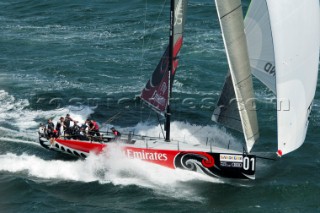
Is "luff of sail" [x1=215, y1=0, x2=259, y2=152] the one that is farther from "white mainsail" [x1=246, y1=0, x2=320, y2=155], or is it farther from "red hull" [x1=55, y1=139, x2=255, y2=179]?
"red hull" [x1=55, y1=139, x2=255, y2=179]

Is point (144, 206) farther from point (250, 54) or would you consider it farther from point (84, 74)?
point (84, 74)

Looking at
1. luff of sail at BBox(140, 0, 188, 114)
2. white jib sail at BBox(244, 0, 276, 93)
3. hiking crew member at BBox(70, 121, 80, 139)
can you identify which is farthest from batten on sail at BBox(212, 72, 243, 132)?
hiking crew member at BBox(70, 121, 80, 139)

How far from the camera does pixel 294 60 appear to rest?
23.9 m

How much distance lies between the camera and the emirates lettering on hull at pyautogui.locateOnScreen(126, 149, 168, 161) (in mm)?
28219

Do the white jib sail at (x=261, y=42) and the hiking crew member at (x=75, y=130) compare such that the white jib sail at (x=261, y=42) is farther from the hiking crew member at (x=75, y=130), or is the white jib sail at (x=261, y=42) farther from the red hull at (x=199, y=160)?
the hiking crew member at (x=75, y=130)

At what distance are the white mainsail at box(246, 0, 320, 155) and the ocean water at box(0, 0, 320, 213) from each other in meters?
3.62

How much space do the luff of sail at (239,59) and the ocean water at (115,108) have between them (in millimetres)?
2822

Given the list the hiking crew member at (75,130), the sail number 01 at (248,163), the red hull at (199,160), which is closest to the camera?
the sail number 01 at (248,163)

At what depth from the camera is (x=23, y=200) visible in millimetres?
26594

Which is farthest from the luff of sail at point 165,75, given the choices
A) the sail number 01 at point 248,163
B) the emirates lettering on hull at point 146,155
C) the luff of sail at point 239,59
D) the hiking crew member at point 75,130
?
the sail number 01 at point 248,163

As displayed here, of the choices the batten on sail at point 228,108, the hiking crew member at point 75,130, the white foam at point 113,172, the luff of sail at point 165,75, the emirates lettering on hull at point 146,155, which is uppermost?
the luff of sail at point 165,75

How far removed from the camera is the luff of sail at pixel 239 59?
25.2m

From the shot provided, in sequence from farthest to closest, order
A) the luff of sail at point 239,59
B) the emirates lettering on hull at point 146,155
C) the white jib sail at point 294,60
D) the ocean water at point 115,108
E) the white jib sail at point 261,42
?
the emirates lettering on hull at point 146,155
the ocean water at point 115,108
the luff of sail at point 239,59
the white jib sail at point 261,42
the white jib sail at point 294,60

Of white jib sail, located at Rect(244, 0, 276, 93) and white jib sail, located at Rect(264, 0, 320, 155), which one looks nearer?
white jib sail, located at Rect(264, 0, 320, 155)
